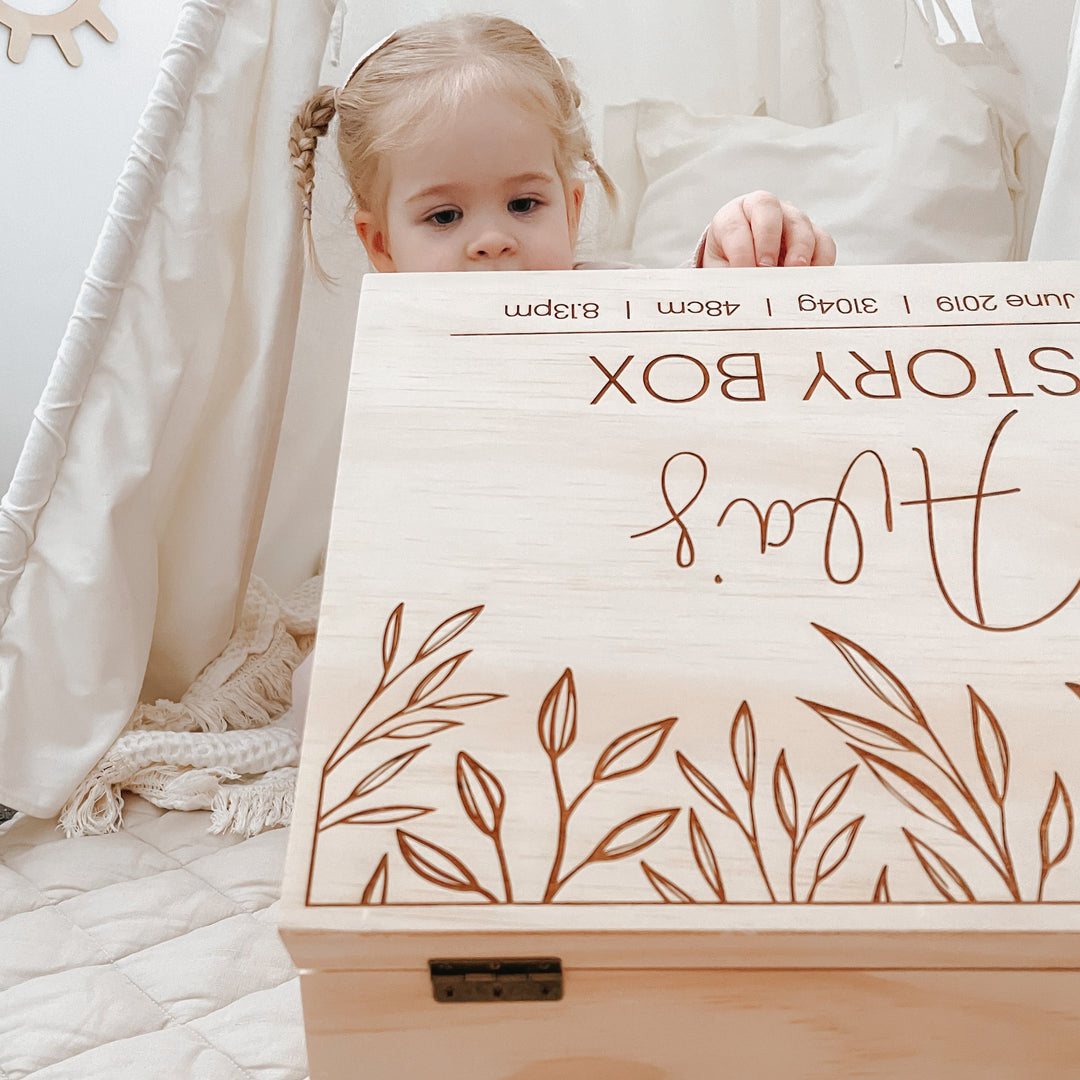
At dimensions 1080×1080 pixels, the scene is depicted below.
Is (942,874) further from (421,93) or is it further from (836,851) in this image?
(421,93)

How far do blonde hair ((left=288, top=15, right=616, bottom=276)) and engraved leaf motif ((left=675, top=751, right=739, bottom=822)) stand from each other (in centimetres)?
75

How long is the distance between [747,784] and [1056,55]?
1.01m

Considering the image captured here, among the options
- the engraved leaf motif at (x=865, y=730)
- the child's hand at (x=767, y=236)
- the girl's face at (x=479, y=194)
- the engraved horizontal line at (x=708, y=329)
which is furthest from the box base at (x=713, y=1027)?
the girl's face at (x=479, y=194)

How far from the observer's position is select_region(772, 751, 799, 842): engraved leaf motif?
472 mm

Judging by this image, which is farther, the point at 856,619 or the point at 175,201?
the point at 175,201

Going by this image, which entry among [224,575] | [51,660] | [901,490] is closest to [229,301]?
[224,575]

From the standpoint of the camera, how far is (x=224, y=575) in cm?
104

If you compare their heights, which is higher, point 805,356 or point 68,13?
point 68,13

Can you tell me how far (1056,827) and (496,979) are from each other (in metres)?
0.26

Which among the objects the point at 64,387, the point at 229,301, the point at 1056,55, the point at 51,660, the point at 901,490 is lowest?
the point at 51,660

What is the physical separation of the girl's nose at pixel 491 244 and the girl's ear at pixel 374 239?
0.14m

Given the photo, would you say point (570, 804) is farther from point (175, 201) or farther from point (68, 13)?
point (68, 13)

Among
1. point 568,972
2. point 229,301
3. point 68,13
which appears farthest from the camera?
point 68,13

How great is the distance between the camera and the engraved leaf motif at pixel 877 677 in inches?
19.5
